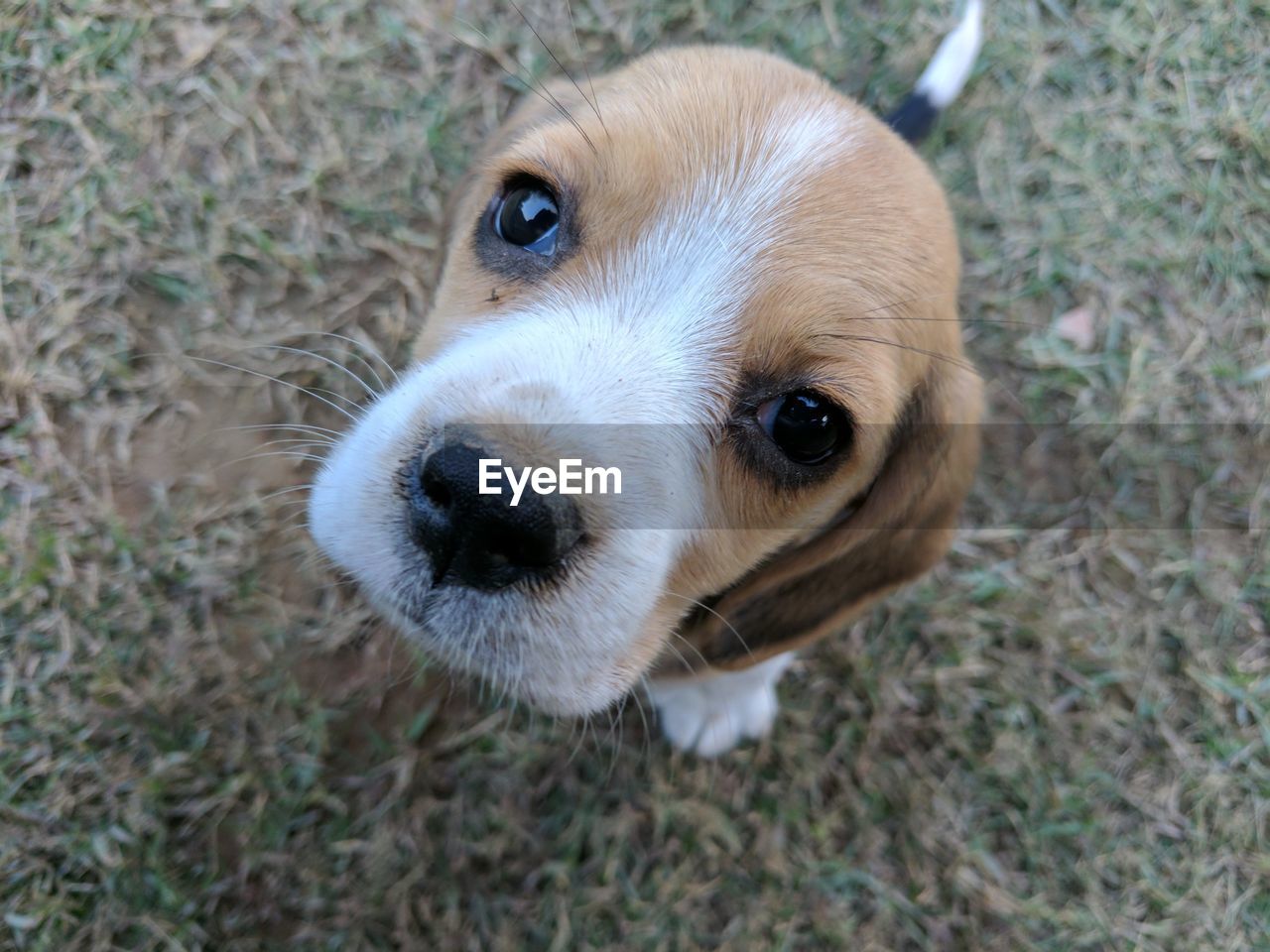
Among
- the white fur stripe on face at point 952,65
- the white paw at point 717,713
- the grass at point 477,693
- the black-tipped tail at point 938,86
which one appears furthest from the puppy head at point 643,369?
the white fur stripe on face at point 952,65

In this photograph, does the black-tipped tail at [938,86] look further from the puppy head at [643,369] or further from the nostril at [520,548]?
the nostril at [520,548]

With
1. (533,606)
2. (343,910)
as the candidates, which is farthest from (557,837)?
(533,606)

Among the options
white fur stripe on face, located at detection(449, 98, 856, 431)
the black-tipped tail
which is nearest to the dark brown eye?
white fur stripe on face, located at detection(449, 98, 856, 431)

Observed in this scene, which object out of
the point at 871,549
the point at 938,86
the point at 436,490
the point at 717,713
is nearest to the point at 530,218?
the point at 436,490

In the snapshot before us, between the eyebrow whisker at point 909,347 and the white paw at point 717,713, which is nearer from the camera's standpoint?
the eyebrow whisker at point 909,347

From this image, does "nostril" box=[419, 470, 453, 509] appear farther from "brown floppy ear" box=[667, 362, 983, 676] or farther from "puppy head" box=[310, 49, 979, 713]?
"brown floppy ear" box=[667, 362, 983, 676]

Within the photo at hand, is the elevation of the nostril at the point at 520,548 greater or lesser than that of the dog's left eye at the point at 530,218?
lesser

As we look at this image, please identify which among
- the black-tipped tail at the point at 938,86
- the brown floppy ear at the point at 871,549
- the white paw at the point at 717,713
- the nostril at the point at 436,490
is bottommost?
the white paw at the point at 717,713

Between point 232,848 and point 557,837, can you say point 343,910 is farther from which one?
point 557,837
